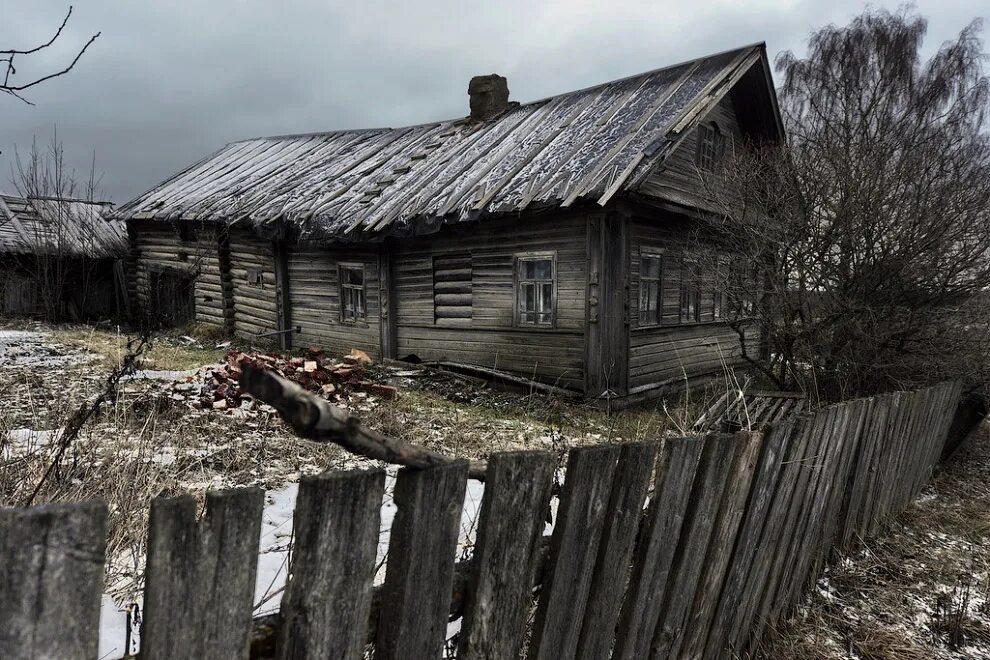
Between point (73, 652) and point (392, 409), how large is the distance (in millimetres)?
5980

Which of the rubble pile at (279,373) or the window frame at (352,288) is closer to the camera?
the rubble pile at (279,373)

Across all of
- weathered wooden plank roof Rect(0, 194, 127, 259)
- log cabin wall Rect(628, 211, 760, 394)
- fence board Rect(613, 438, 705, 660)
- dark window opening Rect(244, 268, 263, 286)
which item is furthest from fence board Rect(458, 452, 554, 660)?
weathered wooden plank roof Rect(0, 194, 127, 259)

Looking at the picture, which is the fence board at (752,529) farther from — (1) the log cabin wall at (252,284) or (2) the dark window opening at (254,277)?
(2) the dark window opening at (254,277)

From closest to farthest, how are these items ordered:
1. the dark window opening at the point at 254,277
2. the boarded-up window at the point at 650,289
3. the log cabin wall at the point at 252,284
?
1. the boarded-up window at the point at 650,289
2. the log cabin wall at the point at 252,284
3. the dark window opening at the point at 254,277

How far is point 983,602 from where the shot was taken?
129 inches

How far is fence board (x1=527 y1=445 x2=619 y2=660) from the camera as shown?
64.2 inches

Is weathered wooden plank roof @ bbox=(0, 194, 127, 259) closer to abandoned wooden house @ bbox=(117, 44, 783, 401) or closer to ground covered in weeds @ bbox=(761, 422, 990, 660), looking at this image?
abandoned wooden house @ bbox=(117, 44, 783, 401)

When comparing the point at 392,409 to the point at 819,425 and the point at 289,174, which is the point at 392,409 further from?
the point at 289,174

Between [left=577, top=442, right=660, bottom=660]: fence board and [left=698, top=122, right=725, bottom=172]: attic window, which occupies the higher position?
[left=698, top=122, right=725, bottom=172]: attic window

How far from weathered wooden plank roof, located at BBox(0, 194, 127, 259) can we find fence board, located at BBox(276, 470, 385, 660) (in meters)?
20.3

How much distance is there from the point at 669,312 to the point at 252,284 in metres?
9.54

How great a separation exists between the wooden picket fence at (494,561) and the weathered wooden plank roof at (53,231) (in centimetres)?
2020

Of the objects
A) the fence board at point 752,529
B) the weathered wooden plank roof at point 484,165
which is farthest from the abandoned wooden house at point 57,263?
the fence board at point 752,529

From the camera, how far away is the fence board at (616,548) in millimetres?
1765
